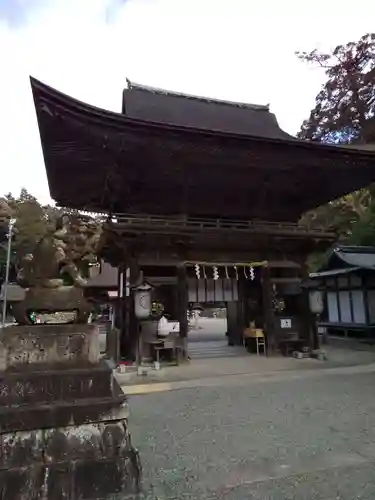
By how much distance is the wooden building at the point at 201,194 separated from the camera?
9.53 metres

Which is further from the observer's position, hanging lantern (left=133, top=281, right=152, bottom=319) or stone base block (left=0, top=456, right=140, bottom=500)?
hanging lantern (left=133, top=281, right=152, bottom=319)

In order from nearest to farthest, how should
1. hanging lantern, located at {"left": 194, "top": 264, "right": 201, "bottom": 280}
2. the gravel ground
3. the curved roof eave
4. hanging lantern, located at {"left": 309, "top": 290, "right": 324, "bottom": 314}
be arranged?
the gravel ground < the curved roof eave < hanging lantern, located at {"left": 194, "top": 264, "right": 201, "bottom": 280} < hanging lantern, located at {"left": 309, "top": 290, "right": 324, "bottom": 314}

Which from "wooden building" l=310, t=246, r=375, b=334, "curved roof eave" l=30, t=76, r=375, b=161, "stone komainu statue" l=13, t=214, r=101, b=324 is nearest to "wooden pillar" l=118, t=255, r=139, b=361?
"curved roof eave" l=30, t=76, r=375, b=161

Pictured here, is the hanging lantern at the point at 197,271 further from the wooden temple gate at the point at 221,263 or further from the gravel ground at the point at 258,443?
the gravel ground at the point at 258,443

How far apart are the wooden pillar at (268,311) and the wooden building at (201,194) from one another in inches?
1.3

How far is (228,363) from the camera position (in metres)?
10.8

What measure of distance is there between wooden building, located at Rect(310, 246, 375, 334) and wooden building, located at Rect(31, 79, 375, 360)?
11.8 ft

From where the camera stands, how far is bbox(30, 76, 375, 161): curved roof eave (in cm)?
773

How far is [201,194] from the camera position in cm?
1170

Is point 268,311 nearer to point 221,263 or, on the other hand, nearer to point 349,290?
point 221,263

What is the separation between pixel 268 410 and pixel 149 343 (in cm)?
523

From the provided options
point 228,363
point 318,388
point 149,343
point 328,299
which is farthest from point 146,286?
point 328,299

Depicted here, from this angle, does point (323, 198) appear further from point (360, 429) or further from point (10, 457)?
point (10, 457)

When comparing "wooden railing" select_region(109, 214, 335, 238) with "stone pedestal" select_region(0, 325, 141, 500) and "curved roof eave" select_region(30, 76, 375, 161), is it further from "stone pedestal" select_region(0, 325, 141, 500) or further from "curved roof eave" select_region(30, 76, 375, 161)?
"stone pedestal" select_region(0, 325, 141, 500)
